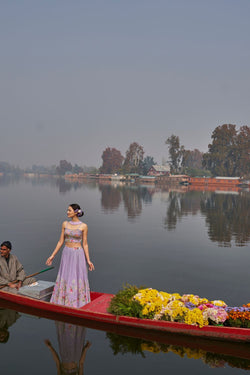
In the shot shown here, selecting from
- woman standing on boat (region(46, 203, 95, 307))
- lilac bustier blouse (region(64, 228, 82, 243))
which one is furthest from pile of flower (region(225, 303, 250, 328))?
lilac bustier blouse (region(64, 228, 82, 243))

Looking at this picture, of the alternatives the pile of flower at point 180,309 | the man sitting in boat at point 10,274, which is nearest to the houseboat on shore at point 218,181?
the man sitting in boat at point 10,274

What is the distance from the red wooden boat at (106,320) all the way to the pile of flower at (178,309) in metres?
0.15

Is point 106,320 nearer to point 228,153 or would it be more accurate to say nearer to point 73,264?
point 73,264

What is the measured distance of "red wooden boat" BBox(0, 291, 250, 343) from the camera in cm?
812

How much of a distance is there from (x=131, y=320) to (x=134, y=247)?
10.6m

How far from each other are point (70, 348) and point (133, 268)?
7230 millimetres

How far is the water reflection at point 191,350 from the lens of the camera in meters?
7.71

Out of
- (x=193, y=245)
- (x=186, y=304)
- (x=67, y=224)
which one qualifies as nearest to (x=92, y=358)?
(x=186, y=304)

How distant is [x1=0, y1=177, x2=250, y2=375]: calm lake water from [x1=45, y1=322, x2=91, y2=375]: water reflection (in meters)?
0.02

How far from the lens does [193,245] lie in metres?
20.2

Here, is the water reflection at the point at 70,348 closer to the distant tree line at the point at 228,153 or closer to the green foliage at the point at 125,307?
the green foliage at the point at 125,307

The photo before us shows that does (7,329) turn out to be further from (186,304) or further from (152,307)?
(186,304)

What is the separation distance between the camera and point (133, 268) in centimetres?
1504

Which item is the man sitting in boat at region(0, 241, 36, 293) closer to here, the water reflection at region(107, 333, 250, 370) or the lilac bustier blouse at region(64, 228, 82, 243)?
the lilac bustier blouse at region(64, 228, 82, 243)
